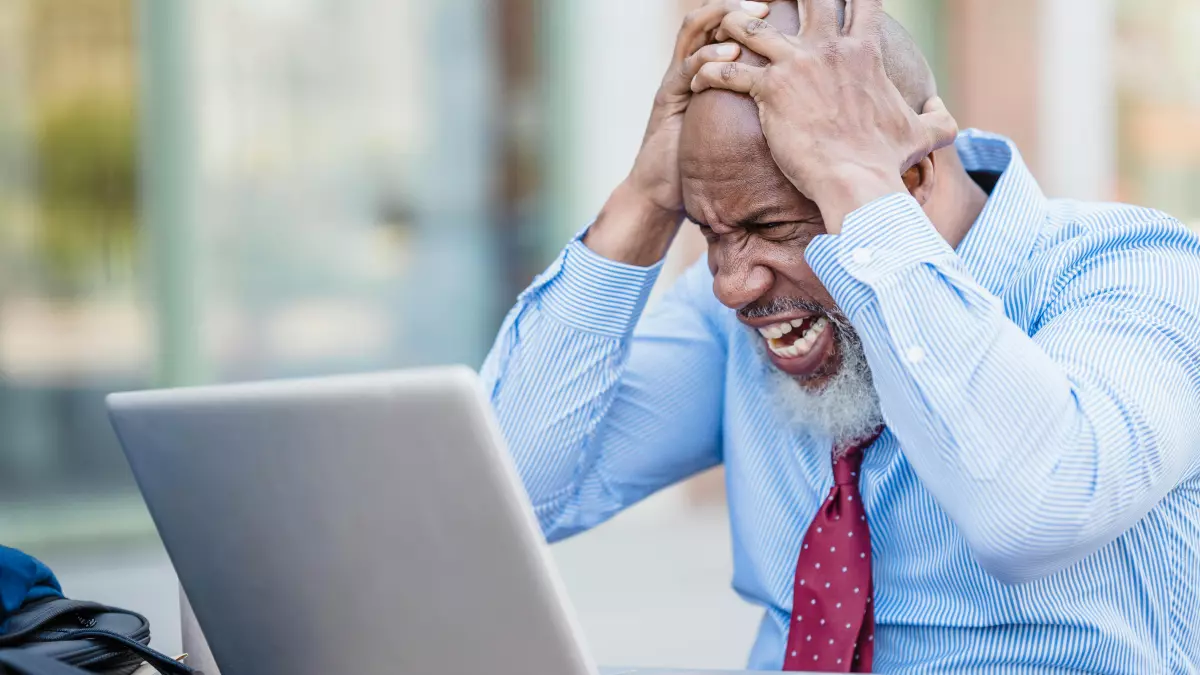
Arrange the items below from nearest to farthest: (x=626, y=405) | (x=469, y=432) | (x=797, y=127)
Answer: (x=469, y=432)
(x=797, y=127)
(x=626, y=405)

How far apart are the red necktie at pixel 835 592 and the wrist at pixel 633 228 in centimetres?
48

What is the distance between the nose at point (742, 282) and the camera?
172cm

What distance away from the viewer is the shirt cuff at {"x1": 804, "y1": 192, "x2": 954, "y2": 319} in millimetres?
1453

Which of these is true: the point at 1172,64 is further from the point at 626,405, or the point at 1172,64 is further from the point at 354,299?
the point at 626,405

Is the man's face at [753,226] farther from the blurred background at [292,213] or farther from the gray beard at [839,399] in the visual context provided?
the blurred background at [292,213]

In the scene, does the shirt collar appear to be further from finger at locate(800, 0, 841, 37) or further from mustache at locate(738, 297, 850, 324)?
finger at locate(800, 0, 841, 37)

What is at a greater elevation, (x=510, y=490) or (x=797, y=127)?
(x=797, y=127)

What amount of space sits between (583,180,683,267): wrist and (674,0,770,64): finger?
24 cm

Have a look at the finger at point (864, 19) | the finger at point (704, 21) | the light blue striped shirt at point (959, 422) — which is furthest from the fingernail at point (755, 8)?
the light blue striped shirt at point (959, 422)

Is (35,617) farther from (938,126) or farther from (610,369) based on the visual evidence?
(938,126)

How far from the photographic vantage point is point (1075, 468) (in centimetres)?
135

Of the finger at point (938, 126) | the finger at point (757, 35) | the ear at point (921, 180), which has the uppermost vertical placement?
the finger at point (757, 35)

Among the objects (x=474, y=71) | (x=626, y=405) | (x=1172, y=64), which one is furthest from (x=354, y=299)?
(x=1172, y=64)

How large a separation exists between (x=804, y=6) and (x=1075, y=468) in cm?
70
